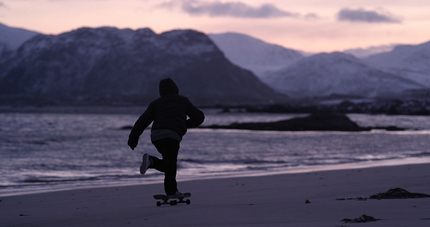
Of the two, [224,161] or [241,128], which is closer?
[224,161]

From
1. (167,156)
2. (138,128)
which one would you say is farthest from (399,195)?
(138,128)

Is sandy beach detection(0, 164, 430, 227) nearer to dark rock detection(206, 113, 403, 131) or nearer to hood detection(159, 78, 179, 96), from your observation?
hood detection(159, 78, 179, 96)

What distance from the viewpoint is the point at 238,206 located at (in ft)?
29.2

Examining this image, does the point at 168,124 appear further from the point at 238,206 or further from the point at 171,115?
the point at 238,206

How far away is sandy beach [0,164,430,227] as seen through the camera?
24.1ft

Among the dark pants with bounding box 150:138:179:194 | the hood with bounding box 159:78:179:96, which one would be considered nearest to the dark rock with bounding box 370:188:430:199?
the dark pants with bounding box 150:138:179:194

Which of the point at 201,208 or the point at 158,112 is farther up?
the point at 158,112

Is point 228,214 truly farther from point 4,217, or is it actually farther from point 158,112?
point 4,217

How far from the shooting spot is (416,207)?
7.78 m

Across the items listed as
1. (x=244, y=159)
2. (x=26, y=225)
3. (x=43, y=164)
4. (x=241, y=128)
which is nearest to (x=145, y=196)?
(x=26, y=225)

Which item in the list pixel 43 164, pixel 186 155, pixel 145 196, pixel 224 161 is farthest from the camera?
pixel 186 155

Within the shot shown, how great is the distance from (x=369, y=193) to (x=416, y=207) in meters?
2.63

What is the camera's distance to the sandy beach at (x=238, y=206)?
7.35 metres

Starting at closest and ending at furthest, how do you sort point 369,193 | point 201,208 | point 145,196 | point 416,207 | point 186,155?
point 416,207, point 201,208, point 369,193, point 145,196, point 186,155
